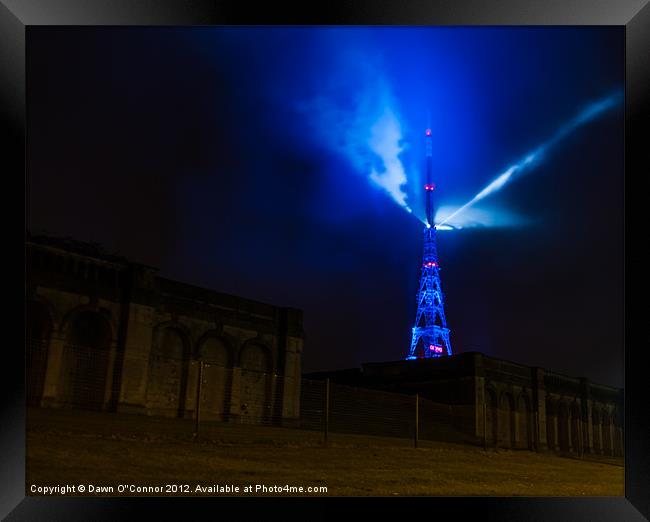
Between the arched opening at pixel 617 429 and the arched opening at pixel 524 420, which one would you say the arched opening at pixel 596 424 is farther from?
the arched opening at pixel 524 420

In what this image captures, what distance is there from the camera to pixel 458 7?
8.62m

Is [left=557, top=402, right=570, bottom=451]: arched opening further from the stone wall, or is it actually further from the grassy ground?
the grassy ground

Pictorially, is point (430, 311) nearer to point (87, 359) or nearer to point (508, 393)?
point (508, 393)

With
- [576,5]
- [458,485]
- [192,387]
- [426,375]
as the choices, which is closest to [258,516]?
[458,485]

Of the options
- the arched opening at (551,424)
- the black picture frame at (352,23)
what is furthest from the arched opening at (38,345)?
the arched opening at (551,424)

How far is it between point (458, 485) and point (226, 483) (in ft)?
12.3

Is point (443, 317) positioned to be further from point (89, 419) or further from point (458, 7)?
point (458, 7)

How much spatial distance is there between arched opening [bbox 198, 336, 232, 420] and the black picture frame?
11.2 metres

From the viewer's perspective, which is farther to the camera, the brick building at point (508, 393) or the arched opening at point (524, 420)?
the arched opening at point (524, 420)

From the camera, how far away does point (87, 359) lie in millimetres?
17766

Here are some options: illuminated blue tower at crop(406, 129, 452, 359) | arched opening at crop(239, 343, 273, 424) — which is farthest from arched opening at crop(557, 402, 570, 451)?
arched opening at crop(239, 343, 273, 424)

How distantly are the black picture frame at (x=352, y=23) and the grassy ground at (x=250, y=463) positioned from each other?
3.38ft

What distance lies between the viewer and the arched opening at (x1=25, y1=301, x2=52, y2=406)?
15005mm

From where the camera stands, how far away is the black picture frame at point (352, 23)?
27.4 feet
